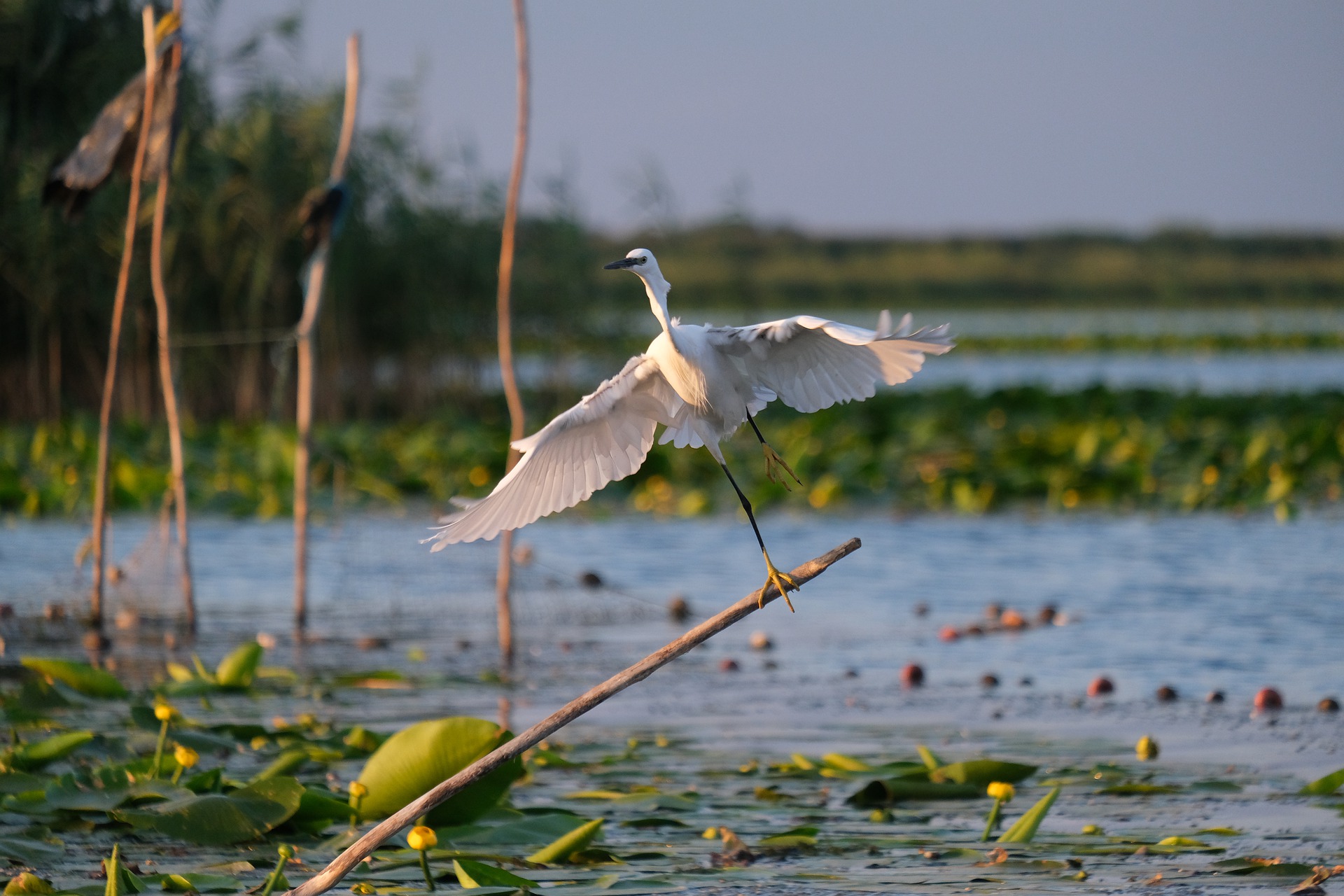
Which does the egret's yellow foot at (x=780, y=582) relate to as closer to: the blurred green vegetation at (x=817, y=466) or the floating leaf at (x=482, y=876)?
the floating leaf at (x=482, y=876)

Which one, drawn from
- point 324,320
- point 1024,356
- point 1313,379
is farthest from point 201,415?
point 1024,356

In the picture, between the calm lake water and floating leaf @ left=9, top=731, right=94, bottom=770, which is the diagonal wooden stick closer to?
floating leaf @ left=9, top=731, right=94, bottom=770

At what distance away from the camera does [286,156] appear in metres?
13.6

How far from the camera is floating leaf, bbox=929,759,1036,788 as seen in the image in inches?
179

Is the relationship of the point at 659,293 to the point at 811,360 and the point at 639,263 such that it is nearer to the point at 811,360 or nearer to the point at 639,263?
the point at 639,263

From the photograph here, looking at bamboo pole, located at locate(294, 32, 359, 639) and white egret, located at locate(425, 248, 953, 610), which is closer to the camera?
white egret, located at locate(425, 248, 953, 610)

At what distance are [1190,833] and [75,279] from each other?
11787mm

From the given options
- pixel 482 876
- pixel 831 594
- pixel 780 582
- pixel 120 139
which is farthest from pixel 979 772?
pixel 120 139

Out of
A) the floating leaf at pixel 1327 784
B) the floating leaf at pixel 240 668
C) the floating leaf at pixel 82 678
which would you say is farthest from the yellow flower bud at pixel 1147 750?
the floating leaf at pixel 82 678

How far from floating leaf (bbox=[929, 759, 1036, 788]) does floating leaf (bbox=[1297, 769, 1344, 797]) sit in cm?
80

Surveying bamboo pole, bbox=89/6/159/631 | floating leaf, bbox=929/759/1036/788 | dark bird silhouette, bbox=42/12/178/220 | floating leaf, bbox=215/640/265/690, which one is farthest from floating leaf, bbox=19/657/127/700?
floating leaf, bbox=929/759/1036/788

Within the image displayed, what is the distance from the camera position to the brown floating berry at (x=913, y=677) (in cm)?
639

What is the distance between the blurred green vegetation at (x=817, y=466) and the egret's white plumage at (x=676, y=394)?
6.64 meters

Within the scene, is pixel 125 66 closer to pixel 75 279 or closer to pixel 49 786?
pixel 75 279
